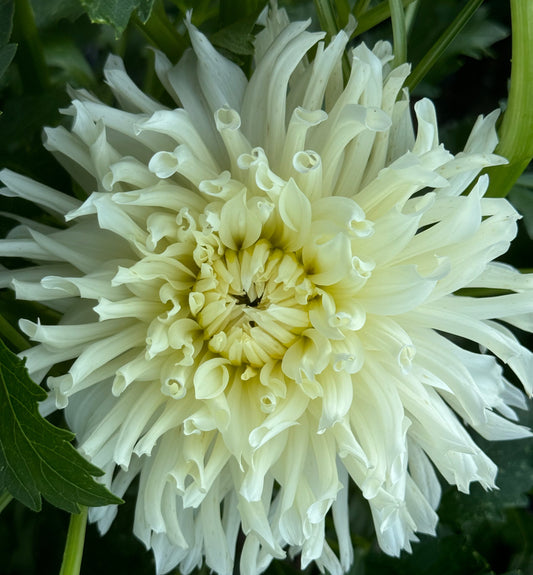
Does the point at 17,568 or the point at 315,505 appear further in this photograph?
the point at 17,568

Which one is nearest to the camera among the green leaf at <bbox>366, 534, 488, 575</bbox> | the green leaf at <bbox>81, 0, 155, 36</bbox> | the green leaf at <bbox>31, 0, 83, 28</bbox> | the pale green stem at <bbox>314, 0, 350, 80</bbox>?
the green leaf at <bbox>81, 0, 155, 36</bbox>

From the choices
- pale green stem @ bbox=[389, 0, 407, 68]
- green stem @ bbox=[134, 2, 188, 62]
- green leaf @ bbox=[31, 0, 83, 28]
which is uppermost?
pale green stem @ bbox=[389, 0, 407, 68]

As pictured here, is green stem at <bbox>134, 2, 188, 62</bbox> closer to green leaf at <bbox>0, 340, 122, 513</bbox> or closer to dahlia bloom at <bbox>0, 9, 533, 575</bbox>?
dahlia bloom at <bbox>0, 9, 533, 575</bbox>

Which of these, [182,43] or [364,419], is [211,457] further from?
[182,43]

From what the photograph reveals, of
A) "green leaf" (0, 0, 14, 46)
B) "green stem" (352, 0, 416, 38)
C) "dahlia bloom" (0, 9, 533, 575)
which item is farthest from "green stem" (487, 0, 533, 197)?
"green leaf" (0, 0, 14, 46)

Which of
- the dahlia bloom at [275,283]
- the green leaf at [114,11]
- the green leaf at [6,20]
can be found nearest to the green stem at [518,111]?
the dahlia bloom at [275,283]

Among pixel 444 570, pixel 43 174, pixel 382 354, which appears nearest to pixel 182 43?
pixel 43 174

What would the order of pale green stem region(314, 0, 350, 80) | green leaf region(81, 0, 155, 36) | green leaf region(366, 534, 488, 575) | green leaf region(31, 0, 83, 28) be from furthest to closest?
green leaf region(366, 534, 488, 575) → green leaf region(31, 0, 83, 28) → pale green stem region(314, 0, 350, 80) → green leaf region(81, 0, 155, 36)

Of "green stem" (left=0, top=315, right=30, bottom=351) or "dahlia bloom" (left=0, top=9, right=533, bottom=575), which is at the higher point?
"dahlia bloom" (left=0, top=9, right=533, bottom=575)

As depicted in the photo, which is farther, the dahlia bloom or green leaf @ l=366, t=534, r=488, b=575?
green leaf @ l=366, t=534, r=488, b=575
